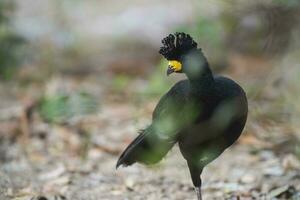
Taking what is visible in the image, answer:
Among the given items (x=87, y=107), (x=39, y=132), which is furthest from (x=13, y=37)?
(x=87, y=107)

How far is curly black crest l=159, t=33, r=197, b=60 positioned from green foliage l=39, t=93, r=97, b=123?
1960mm

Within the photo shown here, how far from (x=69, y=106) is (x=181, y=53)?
2094 mm

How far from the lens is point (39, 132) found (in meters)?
6.73

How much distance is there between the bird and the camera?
163 inches

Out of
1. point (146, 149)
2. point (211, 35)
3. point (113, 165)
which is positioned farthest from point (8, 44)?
point (146, 149)

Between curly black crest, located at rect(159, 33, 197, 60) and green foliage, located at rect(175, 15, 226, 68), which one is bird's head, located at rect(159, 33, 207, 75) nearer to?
curly black crest, located at rect(159, 33, 197, 60)

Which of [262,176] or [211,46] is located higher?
[211,46]

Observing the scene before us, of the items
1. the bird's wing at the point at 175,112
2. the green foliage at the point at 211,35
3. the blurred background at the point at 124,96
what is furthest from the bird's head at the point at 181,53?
the green foliage at the point at 211,35

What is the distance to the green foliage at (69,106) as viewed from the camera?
604 cm

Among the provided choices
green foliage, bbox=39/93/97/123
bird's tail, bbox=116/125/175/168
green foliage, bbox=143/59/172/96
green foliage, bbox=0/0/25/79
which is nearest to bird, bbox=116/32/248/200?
bird's tail, bbox=116/125/175/168

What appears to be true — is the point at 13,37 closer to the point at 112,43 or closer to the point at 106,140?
the point at 106,140

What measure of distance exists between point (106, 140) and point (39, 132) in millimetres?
604

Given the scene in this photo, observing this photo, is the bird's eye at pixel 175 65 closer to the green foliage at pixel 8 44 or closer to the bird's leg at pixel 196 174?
the bird's leg at pixel 196 174

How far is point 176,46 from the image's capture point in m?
4.11
